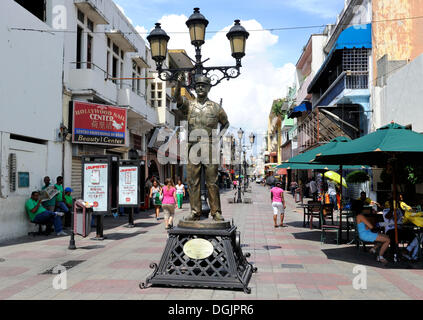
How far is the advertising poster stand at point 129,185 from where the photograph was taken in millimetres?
12797

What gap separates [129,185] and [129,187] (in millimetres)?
67

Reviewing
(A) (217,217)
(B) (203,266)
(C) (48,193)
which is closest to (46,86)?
(C) (48,193)

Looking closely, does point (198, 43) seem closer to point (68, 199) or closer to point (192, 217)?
point (192, 217)

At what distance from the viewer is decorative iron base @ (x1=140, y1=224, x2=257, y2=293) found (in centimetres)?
564

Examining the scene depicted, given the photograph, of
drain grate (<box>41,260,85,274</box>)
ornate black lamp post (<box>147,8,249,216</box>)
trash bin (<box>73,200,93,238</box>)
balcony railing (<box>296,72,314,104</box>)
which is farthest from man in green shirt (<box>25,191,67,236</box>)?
balcony railing (<box>296,72,314,104</box>)

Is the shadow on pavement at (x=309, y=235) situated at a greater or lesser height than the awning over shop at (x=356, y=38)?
lesser

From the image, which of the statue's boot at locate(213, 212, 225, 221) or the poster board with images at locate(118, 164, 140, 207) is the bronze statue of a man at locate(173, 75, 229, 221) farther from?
the poster board with images at locate(118, 164, 140, 207)

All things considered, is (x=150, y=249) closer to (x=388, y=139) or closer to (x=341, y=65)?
(x=388, y=139)

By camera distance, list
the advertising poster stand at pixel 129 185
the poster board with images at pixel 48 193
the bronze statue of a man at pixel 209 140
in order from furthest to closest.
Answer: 1. the advertising poster stand at pixel 129 185
2. the poster board with images at pixel 48 193
3. the bronze statue of a man at pixel 209 140

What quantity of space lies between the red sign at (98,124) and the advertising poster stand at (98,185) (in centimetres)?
376

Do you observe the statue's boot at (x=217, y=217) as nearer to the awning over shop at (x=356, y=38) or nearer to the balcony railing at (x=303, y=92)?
the awning over shop at (x=356, y=38)

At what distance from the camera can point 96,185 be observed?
1070cm

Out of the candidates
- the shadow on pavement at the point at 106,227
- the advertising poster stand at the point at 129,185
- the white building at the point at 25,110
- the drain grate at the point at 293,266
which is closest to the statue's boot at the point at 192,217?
the drain grate at the point at 293,266

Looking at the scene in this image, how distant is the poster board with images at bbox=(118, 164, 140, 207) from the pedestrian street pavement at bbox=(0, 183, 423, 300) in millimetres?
1770
